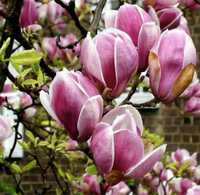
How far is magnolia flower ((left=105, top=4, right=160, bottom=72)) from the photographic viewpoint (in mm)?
1015

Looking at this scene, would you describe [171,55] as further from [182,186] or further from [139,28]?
[182,186]

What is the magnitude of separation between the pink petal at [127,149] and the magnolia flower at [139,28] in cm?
14

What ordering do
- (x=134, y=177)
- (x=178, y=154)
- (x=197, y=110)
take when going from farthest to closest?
(x=178, y=154) < (x=197, y=110) < (x=134, y=177)

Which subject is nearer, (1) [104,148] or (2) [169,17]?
(1) [104,148]

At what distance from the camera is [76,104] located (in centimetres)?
93

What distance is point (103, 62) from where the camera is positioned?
0.96 meters

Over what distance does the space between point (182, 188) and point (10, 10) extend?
0.91m

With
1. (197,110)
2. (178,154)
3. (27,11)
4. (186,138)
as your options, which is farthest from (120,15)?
(186,138)

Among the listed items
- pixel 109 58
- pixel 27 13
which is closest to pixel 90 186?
pixel 27 13

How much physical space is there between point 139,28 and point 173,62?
3.3 inches

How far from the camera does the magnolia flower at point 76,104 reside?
3.04ft

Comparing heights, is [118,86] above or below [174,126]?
above

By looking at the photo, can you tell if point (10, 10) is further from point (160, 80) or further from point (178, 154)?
point (178, 154)

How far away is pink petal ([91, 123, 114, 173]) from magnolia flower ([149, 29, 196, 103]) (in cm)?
12
